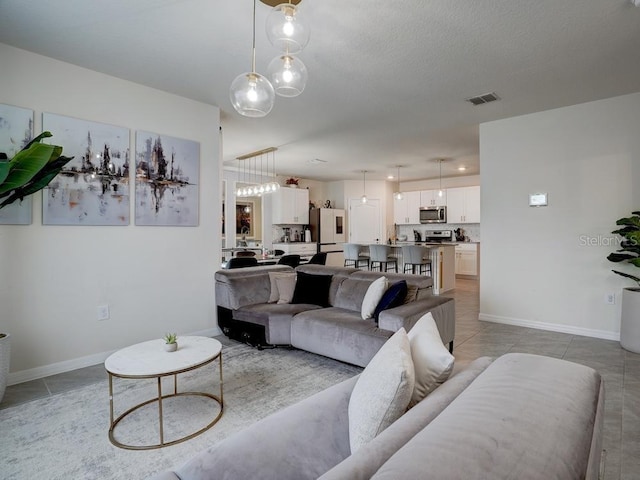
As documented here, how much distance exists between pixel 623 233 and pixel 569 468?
3980mm

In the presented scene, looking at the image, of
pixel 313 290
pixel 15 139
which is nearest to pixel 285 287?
pixel 313 290

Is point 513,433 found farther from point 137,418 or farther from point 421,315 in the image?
point 137,418

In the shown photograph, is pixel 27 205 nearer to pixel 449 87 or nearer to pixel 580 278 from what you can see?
pixel 449 87

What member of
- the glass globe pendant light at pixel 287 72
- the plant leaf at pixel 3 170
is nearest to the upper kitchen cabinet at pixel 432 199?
the glass globe pendant light at pixel 287 72

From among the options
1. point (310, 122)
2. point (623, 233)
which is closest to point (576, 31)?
point (623, 233)

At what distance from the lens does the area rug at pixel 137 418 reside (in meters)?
1.79

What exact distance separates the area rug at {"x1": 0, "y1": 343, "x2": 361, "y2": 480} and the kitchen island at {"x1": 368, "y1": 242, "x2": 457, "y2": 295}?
4.19 meters

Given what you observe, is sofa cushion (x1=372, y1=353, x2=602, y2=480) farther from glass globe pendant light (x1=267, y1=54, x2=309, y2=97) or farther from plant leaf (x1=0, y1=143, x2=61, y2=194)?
plant leaf (x1=0, y1=143, x2=61, y2=194)

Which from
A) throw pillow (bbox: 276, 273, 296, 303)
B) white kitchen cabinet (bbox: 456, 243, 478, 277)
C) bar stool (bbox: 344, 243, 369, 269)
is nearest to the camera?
throw pillow (bbox: 276, 273, 296, 303)

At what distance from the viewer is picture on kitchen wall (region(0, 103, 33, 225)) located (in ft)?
9.05

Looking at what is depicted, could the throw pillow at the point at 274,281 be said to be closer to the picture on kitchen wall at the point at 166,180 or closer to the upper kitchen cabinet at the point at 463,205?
the picture on kitchen wall at the point at 166,180

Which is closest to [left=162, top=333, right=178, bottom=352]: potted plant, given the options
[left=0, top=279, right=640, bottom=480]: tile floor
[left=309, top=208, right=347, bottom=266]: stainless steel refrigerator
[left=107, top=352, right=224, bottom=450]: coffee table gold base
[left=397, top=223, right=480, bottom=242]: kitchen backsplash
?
[left=107, top=352, right=224, bottom=450]: coffee table gold base

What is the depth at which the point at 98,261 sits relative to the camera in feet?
10.6

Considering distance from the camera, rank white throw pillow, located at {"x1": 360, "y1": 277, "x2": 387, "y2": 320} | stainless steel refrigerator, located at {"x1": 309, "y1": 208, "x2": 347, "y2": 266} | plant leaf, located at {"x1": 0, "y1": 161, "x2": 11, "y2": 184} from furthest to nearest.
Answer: stainless steel refrigerator, located at {"x1": 309, "y1": 208, "x2": 347, "y2": 266} < white throw pillow, located at {"x1": 360, "y1": 277, "x2": 387, "y2": 320} < plant leaf, located at {"x1": 0, "y1": 161, "x2": 11, "y2": 184}
